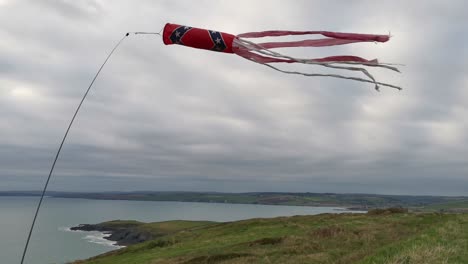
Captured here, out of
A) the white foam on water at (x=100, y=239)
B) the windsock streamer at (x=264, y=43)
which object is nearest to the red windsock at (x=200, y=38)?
the windsock streamer at (x=264, y=43)

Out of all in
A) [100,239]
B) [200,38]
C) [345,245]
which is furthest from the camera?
[100,239]

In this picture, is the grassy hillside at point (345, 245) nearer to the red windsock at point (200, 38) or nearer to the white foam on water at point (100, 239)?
the red windsock at point (200, 38)

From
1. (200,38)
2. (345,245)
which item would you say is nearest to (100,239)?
(345,245)

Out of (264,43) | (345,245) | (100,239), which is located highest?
(264,43)

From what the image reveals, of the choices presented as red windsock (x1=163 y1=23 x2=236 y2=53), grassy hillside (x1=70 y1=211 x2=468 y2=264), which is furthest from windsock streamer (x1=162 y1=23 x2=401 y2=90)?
grassy hillside (x1=70 y1=211 x2=468 y2=264)

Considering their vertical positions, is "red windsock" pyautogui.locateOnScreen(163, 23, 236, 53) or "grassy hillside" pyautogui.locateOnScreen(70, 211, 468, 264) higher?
"red windsock" pyautogui.locateOnScreen(163, 23, 236, 53)

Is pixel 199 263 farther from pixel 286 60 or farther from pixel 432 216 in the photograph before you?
pixel 432 216

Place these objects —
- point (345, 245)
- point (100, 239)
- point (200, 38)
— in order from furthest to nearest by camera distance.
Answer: point (100, 239) < point (345, 245) < point (200, 38)

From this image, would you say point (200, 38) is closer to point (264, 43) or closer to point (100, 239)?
point (264, 43)

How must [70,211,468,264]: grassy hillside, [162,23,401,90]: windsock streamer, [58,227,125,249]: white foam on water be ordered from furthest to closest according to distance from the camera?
[58,227,125,249]: white foam on water, [70,211,468,264]: grassy hillside, [162,23,401,90]: windsock streamer

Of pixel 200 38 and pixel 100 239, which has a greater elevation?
pixel 200 38

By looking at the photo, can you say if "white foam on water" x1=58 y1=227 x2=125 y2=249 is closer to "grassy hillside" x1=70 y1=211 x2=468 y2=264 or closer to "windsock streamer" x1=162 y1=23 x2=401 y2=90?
"grassy hillside" x1=70 y1=211 x2=468 y2=264

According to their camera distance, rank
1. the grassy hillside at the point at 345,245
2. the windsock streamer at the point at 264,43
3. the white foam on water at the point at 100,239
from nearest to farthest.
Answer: the windsock streamer at the point at 264,43, the grassy hillside at the point at 345,245, the white foam on water at the point at 100,239

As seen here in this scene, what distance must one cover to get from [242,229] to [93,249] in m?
101
